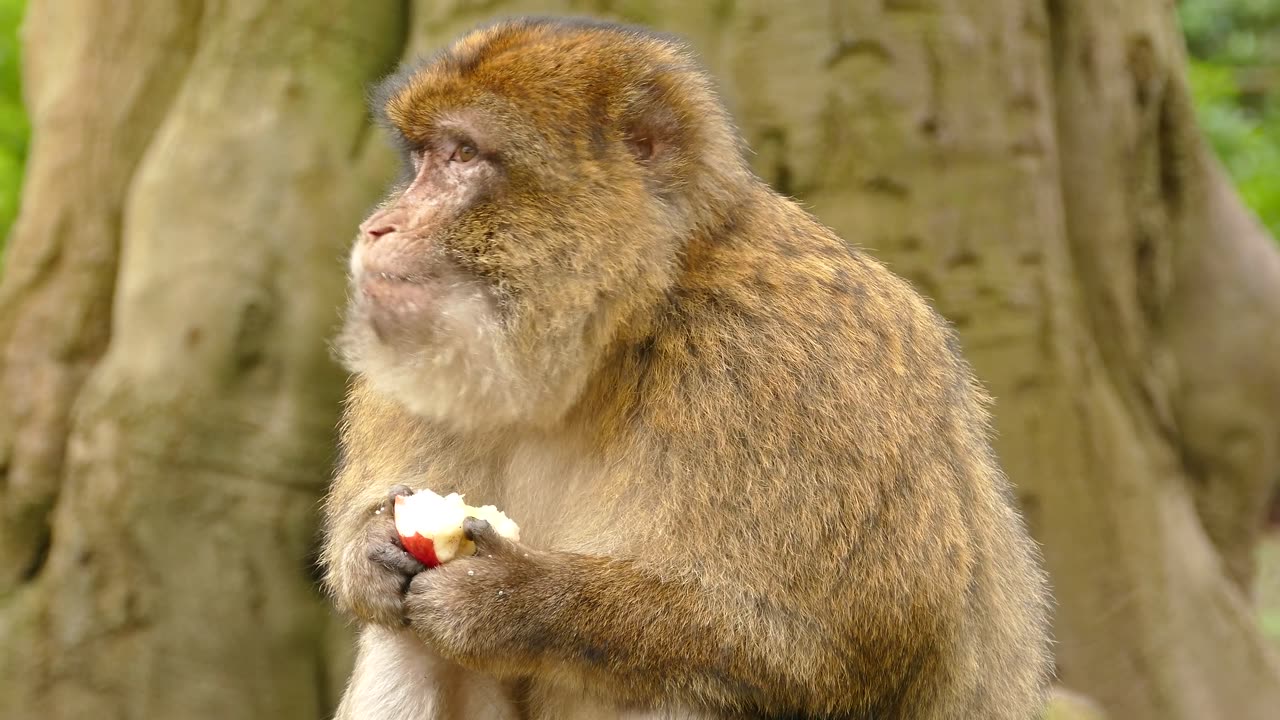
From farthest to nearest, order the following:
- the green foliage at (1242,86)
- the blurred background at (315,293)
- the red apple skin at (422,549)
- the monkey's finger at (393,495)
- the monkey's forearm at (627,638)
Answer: the green foliage at (1242,86), the blurred background at (315,293), the monkey's finger at (393,495), the red apple skin at (422,549), the monkey's forearm at (627,638)

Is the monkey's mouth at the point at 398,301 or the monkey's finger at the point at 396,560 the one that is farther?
the monkey's finger at the point at 396,560

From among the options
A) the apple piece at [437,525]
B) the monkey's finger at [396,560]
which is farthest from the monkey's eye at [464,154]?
the monkey's finger at [396,560]

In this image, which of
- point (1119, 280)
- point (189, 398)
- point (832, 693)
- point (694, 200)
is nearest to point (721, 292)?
point (694, 200)

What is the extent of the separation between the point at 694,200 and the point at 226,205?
2.83 m

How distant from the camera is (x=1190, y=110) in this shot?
6375 mm

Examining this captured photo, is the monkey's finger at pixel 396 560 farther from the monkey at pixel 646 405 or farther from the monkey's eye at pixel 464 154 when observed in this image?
the monkey's eye at pixel 464 154

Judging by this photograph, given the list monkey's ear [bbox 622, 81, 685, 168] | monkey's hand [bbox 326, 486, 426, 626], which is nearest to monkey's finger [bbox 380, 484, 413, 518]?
monkey's hand [bbox 326, 486, 426, 626]

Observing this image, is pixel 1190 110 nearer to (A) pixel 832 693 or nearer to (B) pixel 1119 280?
(B) pixel 1119 280

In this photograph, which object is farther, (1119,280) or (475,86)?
(1119,280)

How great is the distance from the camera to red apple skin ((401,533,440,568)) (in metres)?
2.96

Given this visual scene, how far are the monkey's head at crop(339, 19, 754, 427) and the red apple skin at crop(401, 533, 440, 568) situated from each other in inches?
9.5

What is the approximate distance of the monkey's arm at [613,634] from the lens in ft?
9.37

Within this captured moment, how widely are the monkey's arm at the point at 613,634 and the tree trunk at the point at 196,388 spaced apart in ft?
8.98

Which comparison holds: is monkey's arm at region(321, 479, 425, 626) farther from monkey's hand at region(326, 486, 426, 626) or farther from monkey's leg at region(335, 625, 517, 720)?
monkey's leg at region(335, 625, 517, 720)
